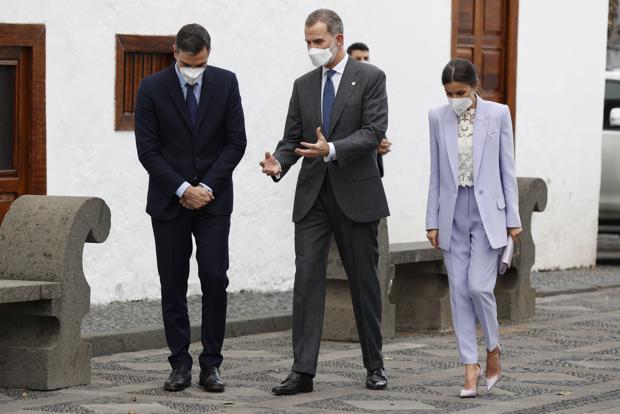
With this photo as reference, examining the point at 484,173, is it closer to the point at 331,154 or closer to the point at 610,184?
the point at 331,154

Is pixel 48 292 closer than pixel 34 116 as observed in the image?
Yes

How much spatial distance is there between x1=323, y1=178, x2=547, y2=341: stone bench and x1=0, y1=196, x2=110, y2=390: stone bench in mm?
2799

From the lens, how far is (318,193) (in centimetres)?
959

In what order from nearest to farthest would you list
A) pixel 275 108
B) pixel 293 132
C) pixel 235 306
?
pixel 293 132
pixel 235 306
pixel 275 108

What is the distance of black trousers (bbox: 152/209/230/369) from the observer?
9.52 metres

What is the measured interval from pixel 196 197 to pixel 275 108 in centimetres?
549

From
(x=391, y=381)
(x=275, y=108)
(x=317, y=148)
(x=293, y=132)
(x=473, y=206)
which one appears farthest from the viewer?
(x=275, y=108)

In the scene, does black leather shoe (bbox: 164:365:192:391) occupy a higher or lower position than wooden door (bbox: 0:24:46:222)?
lower

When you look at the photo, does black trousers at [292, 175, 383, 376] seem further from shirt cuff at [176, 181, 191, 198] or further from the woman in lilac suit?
shirt cuff at [176, 181, 191, 198]

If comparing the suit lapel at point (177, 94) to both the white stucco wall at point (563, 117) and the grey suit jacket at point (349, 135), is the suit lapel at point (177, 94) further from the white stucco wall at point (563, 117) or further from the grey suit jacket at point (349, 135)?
the white stucco wall at point (563, 117)

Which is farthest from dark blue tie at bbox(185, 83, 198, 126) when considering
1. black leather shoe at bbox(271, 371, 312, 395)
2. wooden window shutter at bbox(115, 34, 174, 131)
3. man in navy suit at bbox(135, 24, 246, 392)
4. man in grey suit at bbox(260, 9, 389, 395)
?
wooden window shutter at bbox(115, 34, 174, 131)

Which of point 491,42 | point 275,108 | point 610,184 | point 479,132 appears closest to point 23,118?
point 275,108

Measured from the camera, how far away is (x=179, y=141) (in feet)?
31.2

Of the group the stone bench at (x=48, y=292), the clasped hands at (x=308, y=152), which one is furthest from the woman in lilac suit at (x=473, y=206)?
the stone bench at (x=48, y=292)
